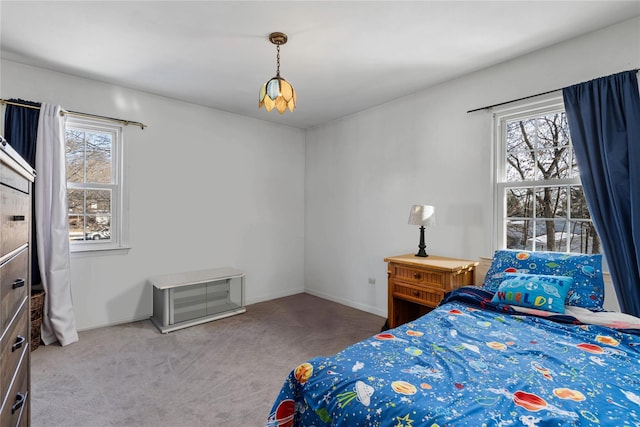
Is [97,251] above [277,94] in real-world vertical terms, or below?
below

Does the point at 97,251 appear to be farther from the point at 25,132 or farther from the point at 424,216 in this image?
the point at 424,216

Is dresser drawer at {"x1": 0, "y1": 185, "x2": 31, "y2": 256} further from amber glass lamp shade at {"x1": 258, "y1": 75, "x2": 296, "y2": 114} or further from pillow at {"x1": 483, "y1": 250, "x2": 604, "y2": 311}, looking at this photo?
pillow at {"x1": 483, "y1": 250, "x2": 604, "y2": 311}

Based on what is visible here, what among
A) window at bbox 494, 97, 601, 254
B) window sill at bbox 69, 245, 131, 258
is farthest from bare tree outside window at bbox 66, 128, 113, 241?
window at bbox 494, 97, 601, 254

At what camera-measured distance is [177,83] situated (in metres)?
3.25

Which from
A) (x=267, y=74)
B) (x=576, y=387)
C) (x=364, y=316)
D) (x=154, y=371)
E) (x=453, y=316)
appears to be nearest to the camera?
(x=576, y=387)

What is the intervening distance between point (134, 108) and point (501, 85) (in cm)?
376

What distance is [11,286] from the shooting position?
109 centimetres

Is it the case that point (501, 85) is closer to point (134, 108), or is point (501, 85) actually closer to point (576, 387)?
point (576, 387)

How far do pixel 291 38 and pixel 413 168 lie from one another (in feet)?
6.15

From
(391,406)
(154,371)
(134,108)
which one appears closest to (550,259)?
(391,406)

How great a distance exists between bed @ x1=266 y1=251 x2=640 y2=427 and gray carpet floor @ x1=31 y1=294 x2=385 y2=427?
978 mm

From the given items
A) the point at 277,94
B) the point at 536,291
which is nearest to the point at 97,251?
the point at 277,94

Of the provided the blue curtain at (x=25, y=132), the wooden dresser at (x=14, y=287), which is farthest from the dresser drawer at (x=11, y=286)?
the blue curtain at (x=25, y=132)

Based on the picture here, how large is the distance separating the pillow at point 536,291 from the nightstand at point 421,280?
540 mm
